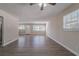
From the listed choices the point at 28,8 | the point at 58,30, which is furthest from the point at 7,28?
the point at 58,30

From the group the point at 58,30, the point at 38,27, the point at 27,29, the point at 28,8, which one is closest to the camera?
the point at 28,8

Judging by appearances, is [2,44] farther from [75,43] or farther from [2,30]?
[75,43]

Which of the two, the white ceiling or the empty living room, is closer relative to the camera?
the empty living room

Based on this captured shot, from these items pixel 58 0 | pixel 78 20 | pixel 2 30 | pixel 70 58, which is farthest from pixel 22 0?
pixel 2 30

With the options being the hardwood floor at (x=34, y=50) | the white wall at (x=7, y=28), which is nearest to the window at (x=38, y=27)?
the white wall at (x=7, y=28)

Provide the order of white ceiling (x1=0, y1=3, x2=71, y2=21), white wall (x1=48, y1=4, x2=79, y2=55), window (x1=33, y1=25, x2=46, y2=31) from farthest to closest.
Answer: window (x1=33, y1=25, x2=46, y2=31) < white ceiling (x1=0, y1=3, x2=71, y2=21) < white wall (x1=48, y1=4, x2=79, y2=55)

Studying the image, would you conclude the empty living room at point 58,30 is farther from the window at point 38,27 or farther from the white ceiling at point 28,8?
the window at point 38,27

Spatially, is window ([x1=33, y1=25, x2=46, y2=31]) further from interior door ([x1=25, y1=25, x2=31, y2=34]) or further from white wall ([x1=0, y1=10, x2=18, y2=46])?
white wall ([x1=0, y1=10, x2=18, y2=46])

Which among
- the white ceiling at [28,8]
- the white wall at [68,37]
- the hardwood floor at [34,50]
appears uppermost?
the white ceiling at [28,8]

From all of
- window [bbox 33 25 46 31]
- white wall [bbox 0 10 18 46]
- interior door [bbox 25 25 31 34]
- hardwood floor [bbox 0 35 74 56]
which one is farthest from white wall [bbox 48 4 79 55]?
interior door [bbox 25 25 31 34]

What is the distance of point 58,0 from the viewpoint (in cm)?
104

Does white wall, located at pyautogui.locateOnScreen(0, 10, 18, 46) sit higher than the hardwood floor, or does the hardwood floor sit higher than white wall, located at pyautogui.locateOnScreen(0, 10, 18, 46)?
white wall, located at pyautogui.locateOnScreen(0, 10, 18, 46)

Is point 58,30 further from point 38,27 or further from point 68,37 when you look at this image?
point 38,27

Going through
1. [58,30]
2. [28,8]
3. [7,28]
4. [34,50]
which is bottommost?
[34,50]
